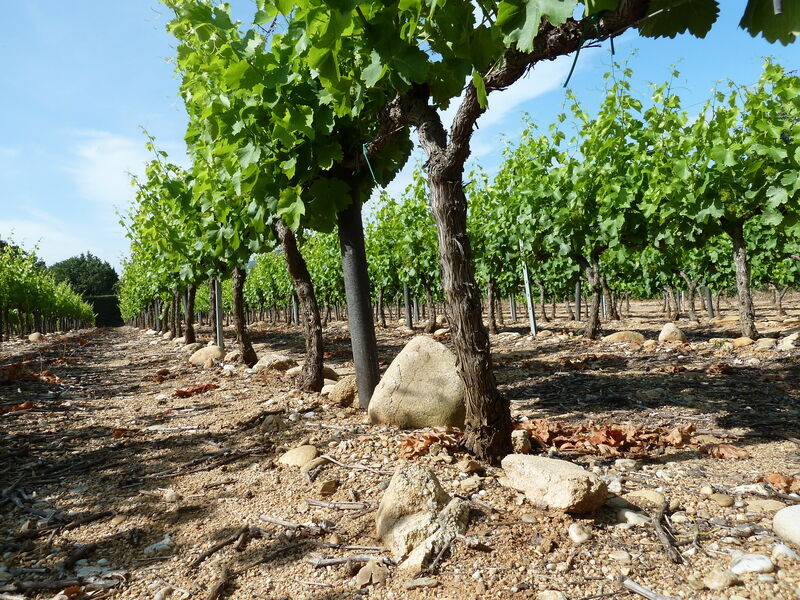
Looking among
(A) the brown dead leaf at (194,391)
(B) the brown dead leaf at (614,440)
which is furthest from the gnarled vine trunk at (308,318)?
(B) the brown dead leaf at (614,440)

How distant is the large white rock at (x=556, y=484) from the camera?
7.50 feet

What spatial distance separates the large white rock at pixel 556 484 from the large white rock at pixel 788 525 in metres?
0.69

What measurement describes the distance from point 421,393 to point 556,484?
1728 mm

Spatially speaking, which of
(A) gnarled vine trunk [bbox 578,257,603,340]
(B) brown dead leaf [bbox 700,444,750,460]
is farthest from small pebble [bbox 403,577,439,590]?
(A) gnarled vine trunk [bbox 578,257,603,340]

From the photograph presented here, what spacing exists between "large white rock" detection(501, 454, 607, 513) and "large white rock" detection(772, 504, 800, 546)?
688mm

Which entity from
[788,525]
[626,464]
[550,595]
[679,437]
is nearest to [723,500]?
[788,525]

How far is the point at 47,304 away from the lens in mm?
31219

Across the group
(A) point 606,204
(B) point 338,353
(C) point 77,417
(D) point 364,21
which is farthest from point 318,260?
(D) point 364,21

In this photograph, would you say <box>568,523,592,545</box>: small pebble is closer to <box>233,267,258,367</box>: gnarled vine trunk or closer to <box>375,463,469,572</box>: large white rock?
<box>375,463,469,572</box>: large white rock

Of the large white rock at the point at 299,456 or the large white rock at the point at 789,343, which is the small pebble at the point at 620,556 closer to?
the large white rock at the point at 299,456

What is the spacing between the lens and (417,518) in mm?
2244

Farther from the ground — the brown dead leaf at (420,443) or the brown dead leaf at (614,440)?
the brown dead leaf at (420,443)

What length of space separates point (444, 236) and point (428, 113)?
86 cm

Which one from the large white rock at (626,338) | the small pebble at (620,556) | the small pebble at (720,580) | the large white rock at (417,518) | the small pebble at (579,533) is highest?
the large white rock at (626,338)
